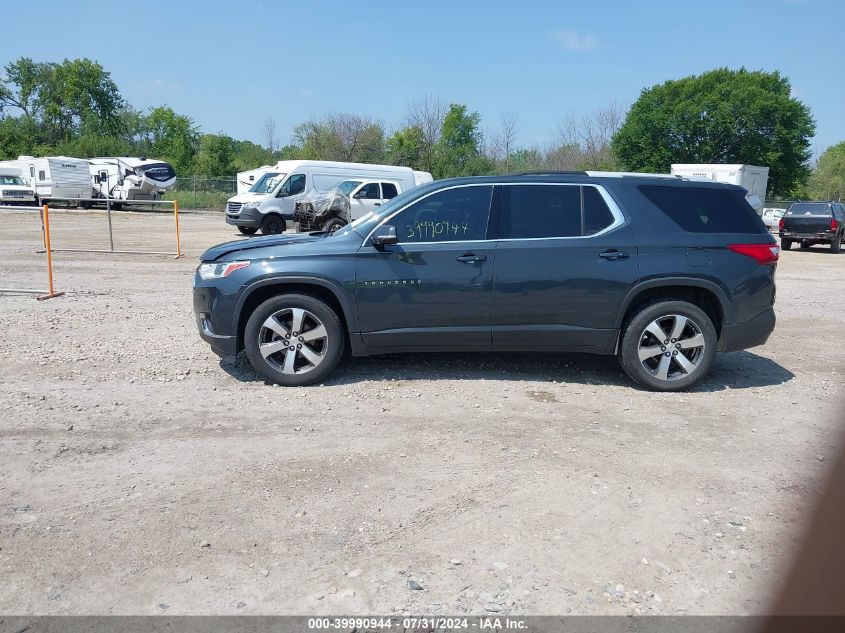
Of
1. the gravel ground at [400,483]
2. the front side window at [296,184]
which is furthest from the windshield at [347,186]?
the gravel ground at [400,483]

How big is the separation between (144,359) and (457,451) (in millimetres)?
3765

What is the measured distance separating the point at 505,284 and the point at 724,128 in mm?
49914

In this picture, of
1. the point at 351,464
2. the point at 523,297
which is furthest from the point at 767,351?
the point at 351,464

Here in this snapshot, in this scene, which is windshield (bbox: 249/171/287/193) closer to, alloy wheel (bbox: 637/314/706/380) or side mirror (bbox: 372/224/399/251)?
side mirror (bbox: 372/224/399/251)

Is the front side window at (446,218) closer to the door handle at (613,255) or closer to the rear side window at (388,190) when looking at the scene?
the door handle at (613,255)

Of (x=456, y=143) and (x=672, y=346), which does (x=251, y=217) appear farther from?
(x=456, y=143)

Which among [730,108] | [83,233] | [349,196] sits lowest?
[83,233]

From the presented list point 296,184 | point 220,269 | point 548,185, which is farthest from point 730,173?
point 220,269

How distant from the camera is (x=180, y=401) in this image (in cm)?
570

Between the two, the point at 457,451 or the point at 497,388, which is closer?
the point at 457,451

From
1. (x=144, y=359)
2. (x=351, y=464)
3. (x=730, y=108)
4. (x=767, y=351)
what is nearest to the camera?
(x=351, y=464)

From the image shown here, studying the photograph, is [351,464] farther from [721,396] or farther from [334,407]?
[721,396]

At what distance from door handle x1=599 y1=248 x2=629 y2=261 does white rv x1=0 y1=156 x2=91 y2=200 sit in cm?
3708

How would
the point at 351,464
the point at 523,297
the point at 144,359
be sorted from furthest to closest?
1. the point at 144,359
2. the point at 523,297
3. the point at 351,464
